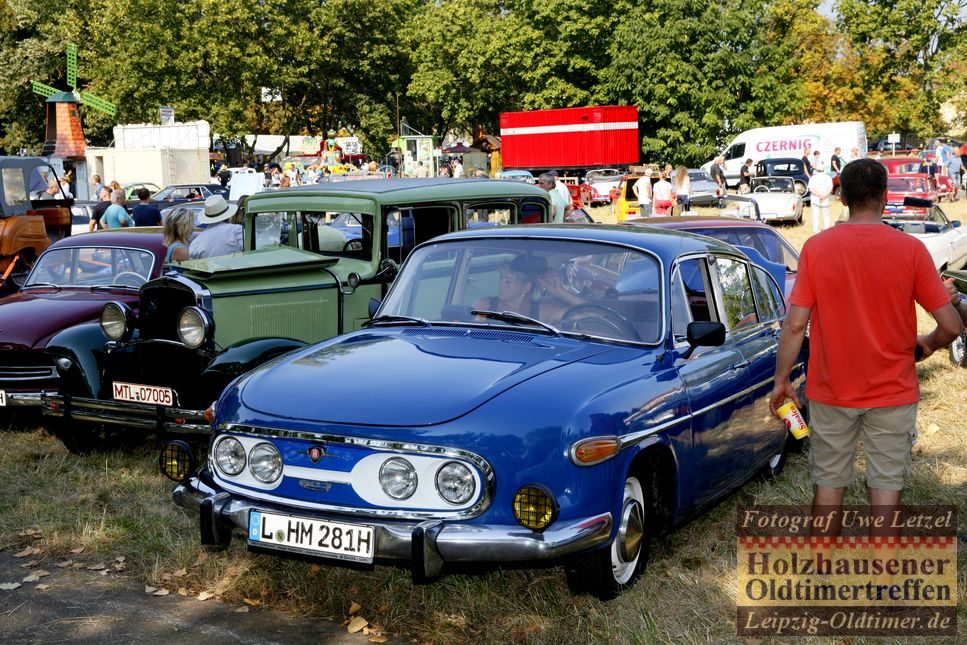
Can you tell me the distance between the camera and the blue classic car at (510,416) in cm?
437

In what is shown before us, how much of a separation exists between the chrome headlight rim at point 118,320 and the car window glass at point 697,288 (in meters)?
4.23

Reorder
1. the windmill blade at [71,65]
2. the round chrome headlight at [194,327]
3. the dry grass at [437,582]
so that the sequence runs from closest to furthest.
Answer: the dry grass at [437,582] → the round chrome headlight at [194,327] → the windmill blade at [71,65]

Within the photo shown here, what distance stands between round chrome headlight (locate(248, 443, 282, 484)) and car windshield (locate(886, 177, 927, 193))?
1076 inches

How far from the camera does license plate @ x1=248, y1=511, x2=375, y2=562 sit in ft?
14.5

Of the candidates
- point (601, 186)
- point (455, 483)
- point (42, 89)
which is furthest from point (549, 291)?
point (42, 89)

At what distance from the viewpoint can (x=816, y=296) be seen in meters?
4.64

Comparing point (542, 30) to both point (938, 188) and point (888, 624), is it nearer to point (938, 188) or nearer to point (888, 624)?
point (938, 188)

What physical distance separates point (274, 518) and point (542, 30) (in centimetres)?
5513

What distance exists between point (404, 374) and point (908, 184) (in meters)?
27.5

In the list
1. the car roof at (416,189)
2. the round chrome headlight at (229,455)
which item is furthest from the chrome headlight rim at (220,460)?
the car roof at (416,189)

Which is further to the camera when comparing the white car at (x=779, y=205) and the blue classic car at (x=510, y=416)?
the white car at (x=779, y=205)

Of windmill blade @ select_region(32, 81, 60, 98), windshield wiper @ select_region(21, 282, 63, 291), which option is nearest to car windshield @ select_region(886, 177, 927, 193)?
windshield wiper @ select_region(21, 282, 63, 291)

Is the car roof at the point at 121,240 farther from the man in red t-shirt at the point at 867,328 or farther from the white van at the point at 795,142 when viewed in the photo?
the white van at the point at 795,142

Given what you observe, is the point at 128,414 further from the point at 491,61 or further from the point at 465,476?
the point at 491,61
